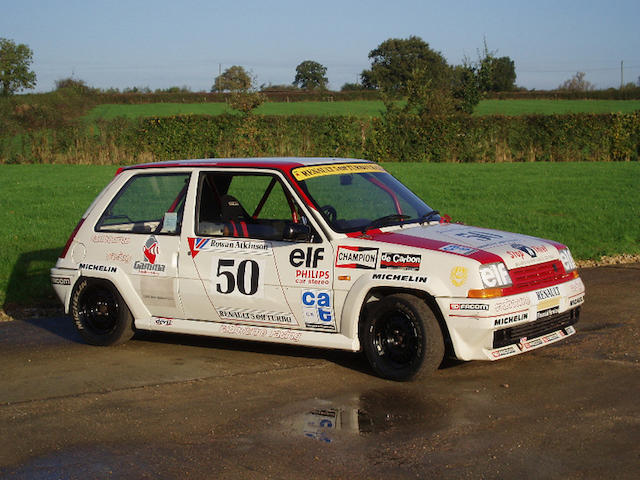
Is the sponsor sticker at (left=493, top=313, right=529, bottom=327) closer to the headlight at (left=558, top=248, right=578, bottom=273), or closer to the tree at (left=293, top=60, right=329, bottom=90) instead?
the headlight at (left=558, top=248, right=578, bottom=273)

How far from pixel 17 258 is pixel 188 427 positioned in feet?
26.7

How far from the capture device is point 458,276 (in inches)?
247

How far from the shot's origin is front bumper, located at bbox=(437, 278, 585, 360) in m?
6.20

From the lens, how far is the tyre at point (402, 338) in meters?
6.35

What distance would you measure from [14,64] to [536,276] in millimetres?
86170

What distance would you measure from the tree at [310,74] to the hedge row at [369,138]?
9515cm

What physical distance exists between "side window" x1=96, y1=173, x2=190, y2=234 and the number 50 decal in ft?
3.17

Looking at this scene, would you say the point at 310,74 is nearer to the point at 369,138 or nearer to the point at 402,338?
the point at 369,138

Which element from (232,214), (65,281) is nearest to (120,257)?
(65,281)

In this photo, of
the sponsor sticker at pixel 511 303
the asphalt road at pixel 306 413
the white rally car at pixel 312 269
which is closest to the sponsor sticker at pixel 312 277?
the white rally car at pixel 312 269

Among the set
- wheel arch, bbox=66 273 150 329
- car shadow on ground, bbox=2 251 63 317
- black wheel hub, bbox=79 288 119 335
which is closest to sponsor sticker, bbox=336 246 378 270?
wheel arch, bbox=66 273 150 329

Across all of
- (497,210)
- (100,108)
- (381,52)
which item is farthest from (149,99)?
(497,210)

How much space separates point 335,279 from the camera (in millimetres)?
6789

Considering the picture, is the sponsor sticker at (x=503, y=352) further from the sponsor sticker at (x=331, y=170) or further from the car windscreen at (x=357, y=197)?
the sponsor sticker at (x=331, y=170)
